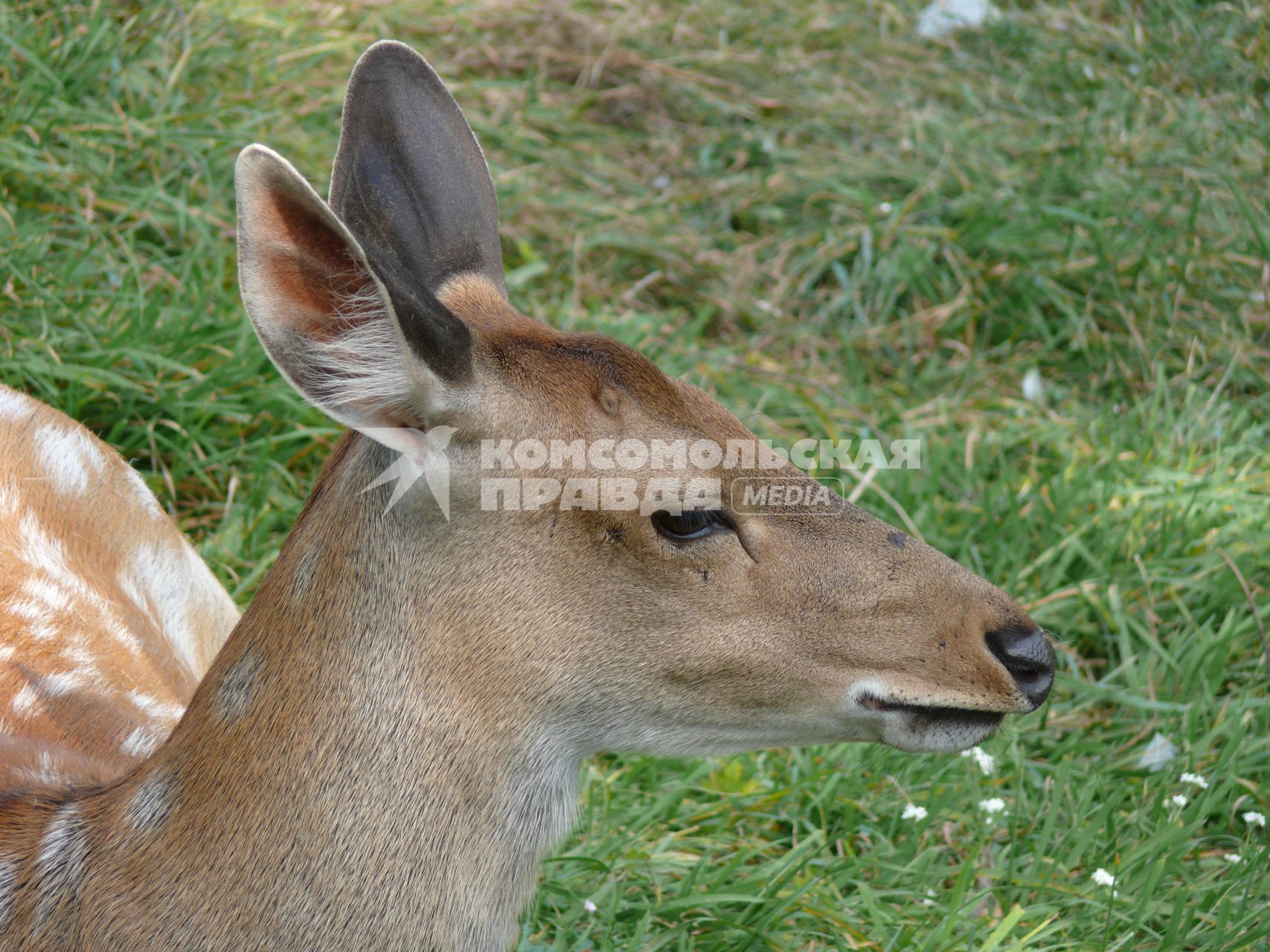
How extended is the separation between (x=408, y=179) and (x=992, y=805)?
6.57 ft

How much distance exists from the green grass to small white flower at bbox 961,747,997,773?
0.06m

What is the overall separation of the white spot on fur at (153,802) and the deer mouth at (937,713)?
1.13 m

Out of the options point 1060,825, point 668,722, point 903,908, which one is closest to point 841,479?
point 1060,825

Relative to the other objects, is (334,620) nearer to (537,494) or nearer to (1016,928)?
(537,494)

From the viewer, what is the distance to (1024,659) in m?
2.39

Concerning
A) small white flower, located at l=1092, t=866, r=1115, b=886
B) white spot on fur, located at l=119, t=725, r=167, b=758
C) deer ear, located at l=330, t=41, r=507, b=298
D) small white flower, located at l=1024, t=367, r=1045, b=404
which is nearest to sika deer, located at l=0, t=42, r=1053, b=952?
deer ear, located at l=330, t=41, r=507, b=298

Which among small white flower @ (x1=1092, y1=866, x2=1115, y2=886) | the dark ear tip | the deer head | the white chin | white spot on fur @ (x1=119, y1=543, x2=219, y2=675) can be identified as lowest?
small white flower @ (x1=1092, y1=866, x2=1115, y2=886)

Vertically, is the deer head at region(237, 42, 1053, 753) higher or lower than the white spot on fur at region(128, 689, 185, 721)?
higher

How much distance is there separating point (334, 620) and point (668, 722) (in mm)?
584

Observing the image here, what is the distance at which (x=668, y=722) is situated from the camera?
2.41 meters

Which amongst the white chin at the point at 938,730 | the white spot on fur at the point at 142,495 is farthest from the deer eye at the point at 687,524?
the white spot on fur at the point at 142,495

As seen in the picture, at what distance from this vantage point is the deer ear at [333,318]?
203 centimetres

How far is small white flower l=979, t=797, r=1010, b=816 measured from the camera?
136 inches

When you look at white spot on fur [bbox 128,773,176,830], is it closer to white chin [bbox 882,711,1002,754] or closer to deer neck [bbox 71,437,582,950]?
deer neck [bbox 71,437,582,950]
